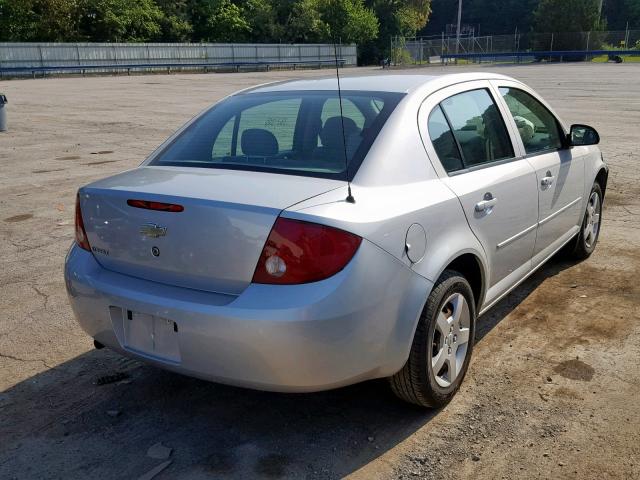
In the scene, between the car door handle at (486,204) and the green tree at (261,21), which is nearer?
the car door handle at (486,204)

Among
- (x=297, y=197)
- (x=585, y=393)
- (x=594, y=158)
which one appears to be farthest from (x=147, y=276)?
(x=594, y=158)

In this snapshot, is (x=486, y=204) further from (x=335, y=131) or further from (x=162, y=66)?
(x=162, y=66)

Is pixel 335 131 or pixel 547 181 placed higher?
pixel 335 131

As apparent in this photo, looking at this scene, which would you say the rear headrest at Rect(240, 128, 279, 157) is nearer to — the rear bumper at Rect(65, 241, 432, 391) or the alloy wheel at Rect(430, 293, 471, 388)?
the rear bumper at Rect(65, 241, 432, 391)

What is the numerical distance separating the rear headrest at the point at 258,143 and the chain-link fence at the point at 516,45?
191 feet

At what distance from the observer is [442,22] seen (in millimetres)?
122312

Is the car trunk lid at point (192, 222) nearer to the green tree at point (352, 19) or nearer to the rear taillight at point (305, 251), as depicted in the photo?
the rear taillight at point (305, 251)

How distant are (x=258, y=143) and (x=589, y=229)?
3264mm

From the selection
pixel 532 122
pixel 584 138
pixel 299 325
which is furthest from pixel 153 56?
pixel 299 325

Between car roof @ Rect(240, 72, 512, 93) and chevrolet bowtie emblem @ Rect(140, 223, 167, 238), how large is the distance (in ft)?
4.71

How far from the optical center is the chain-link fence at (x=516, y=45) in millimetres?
60719

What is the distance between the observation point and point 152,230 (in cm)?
291

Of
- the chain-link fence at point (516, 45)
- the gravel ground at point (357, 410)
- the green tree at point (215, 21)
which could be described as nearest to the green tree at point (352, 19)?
the chain-link fence at point (516, 45)

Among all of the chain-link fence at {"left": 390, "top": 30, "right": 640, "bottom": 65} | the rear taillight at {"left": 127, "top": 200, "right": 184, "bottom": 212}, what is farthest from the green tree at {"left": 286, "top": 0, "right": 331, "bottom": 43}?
the rear taillight at {"left": 127, "top": 200, "right": 184, "bottom": 212}
